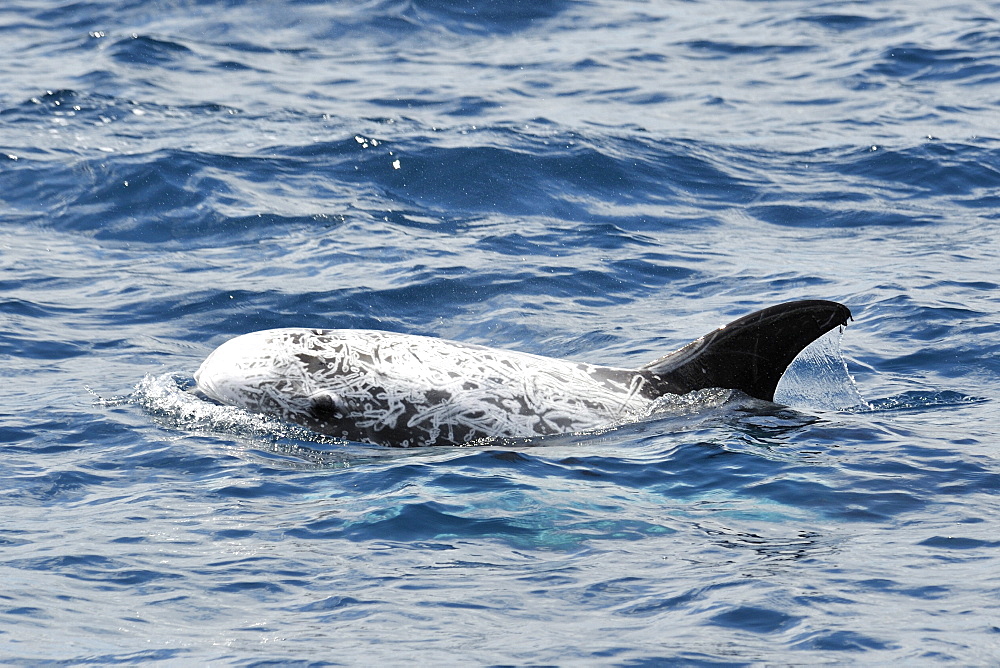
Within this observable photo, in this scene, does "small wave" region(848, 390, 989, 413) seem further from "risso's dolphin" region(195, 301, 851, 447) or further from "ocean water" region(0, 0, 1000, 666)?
"risso's dolphin" region(195, 301, 851, 447)

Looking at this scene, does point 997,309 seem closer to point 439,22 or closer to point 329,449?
point 329,449

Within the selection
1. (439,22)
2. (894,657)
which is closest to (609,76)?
(439,22)

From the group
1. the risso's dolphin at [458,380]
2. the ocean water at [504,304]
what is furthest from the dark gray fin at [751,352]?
the ocean water at [504,304]

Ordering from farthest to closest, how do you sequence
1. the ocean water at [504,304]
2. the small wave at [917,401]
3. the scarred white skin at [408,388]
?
the small wave at [917,401]
the scarred white skin at [408,388]
the ocean water at [504,304]

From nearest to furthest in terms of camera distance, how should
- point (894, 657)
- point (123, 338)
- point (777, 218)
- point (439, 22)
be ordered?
1. point (894, 657)
2. point (123, 338)
3. point (777, 218)
4. point (439, 22)

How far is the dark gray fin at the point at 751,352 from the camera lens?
1017 cm

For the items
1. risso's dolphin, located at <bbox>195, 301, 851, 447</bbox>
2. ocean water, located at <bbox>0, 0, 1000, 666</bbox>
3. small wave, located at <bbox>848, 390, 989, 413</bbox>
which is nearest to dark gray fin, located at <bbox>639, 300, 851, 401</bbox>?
risso's dolphin, located at <bbox>195, 301, 851, 447</bbox>

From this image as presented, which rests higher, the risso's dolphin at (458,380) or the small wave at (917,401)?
the risso's dolphin at (458,380)

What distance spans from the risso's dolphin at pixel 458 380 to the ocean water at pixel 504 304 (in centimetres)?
21

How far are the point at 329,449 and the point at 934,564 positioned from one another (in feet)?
14.4

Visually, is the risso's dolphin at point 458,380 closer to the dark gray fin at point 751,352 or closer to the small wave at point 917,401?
the dark gray fin at point 751,352

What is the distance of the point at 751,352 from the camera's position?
34.1ft

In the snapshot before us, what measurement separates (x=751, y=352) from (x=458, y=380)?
2.25 metres

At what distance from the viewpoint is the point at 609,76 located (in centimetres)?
2438
